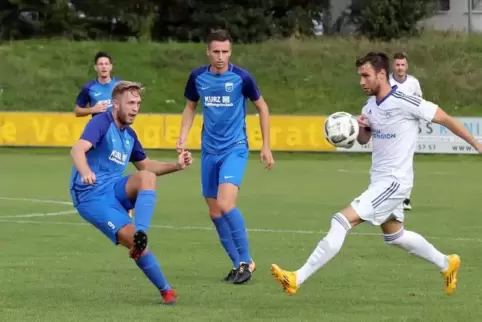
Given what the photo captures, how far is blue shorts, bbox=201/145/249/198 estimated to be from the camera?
984 centimetres

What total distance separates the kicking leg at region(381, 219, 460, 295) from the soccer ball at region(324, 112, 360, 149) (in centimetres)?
68

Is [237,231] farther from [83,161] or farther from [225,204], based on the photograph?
[83,161]

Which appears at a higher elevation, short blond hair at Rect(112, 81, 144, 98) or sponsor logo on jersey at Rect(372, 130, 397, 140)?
short blond hair at Rect(112, 81, 144, 98)

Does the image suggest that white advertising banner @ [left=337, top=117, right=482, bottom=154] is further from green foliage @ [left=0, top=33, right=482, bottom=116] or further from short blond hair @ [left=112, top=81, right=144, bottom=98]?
short blond hair @ [left=112, top=81, right=144, bottom=98]

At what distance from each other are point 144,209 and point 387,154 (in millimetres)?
1899

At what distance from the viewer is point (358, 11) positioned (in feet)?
150

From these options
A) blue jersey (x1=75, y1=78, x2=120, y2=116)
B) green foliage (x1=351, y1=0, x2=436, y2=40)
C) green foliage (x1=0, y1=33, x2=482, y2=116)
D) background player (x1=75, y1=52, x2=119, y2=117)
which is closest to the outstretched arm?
background player (x1=75, y1=52, x2=119, y2=117)

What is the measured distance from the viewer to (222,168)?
9891 mm

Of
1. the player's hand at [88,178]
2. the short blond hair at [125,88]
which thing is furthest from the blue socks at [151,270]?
the short blond hair at [125,88]

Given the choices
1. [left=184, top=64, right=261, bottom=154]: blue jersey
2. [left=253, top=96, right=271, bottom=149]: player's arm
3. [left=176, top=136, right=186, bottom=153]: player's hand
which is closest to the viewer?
[left=176, top=136, right=186, bottom=153]: player's hand

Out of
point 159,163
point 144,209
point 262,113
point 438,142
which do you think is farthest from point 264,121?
point 438,142

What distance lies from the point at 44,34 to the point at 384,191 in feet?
118

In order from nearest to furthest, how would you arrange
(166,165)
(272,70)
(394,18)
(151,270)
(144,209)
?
(144,209), (151,270), (166,165), (272,70), (394,18)

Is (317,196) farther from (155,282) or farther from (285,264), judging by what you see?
(155,282)
